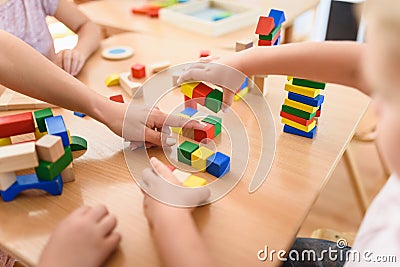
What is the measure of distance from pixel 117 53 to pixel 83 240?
591 millimetres

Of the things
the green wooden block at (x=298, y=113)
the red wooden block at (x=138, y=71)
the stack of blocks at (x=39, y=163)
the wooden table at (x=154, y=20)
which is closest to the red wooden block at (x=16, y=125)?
the stack of blocks at (x=39, y=163)

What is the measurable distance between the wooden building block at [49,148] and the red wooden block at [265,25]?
0.37 m

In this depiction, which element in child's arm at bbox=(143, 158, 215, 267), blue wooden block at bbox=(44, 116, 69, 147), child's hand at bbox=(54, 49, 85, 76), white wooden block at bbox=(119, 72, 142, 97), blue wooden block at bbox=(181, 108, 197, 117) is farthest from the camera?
child's hand at bbox=(54, 49, 85, 76)

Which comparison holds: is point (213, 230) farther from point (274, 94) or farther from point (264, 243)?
point (274, 94)

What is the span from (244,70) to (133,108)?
0.61 ft

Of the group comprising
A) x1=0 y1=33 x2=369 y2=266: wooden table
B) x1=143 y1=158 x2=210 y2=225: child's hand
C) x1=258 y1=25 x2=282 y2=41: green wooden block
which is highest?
x1=258 y1=25 x2=282 y2=41: green wooden block

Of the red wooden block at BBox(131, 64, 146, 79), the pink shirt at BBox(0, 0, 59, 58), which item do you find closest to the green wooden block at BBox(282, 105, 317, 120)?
the red wooden block at BBox(131, 64, 146, 79)

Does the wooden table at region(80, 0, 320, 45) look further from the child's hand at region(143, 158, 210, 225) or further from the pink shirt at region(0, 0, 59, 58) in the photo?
the child's hand at region(143, 158, 210, 225)

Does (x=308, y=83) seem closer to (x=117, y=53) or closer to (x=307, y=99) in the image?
(x=307, y=99)

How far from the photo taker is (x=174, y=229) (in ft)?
1.52

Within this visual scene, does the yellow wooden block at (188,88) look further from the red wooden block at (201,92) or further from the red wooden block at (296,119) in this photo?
the red wooden block at (296,119)

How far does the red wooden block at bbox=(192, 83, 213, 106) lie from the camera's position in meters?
0.65

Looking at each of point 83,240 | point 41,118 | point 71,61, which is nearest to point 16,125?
point 41,118

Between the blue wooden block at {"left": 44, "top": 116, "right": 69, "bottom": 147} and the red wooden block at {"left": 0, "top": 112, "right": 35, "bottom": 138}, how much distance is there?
23mm
